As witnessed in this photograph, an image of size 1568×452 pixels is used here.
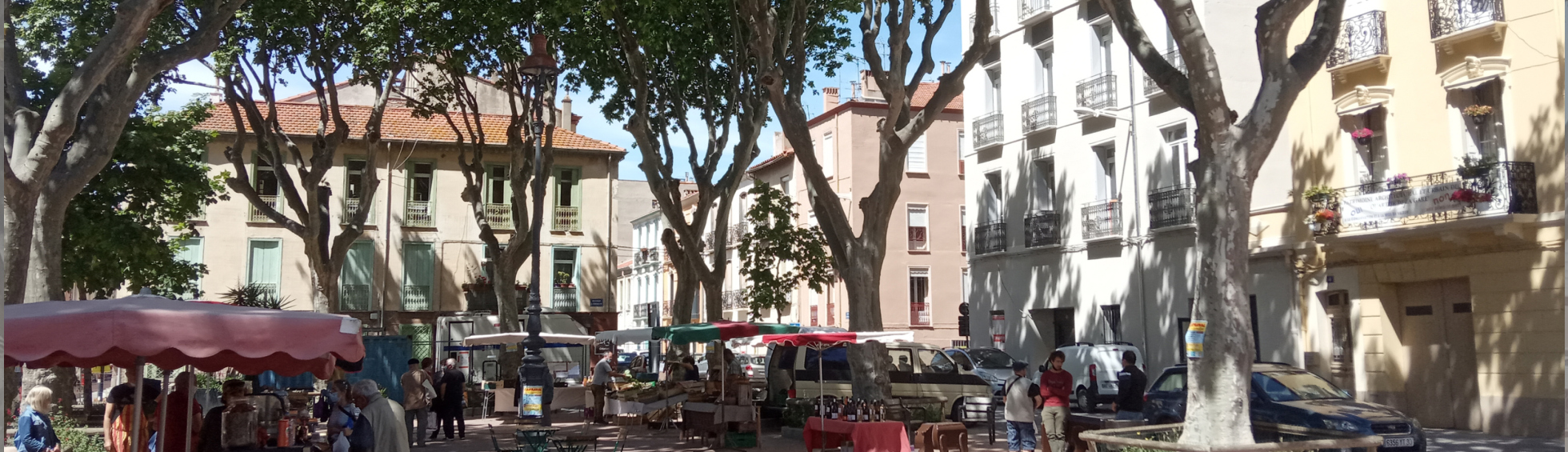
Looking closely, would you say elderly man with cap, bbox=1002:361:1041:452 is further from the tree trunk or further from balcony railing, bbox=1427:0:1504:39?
balcony railing, bbox=1427:0:1504:39

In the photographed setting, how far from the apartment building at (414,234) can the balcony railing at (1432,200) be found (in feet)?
80.9

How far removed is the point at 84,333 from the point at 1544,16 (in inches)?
709

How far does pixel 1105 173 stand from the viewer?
2558 centimetres

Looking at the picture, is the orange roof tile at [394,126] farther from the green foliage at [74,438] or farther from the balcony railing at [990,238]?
the green foliage at [74,438]

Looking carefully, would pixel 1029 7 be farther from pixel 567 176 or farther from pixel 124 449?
pixel 124 449

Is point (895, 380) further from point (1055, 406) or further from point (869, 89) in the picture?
point (869, 89)

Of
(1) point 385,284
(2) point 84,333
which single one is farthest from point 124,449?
(1) point 385,284

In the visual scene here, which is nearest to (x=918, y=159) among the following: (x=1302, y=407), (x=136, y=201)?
(x=136, y=201)

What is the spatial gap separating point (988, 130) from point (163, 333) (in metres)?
24.0

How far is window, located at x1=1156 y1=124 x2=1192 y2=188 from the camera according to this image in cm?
2307

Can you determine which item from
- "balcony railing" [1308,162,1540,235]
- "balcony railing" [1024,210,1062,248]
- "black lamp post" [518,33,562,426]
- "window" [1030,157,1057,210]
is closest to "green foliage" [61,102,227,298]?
"black lamp post" [518,33,562,426]

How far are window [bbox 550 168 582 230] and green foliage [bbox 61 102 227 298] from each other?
49.4 feet

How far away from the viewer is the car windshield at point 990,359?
87.5 ft

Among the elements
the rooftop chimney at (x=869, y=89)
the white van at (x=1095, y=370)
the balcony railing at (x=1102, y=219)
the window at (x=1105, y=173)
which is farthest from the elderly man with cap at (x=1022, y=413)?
the rooftop chimney at (x=869, y=89)
